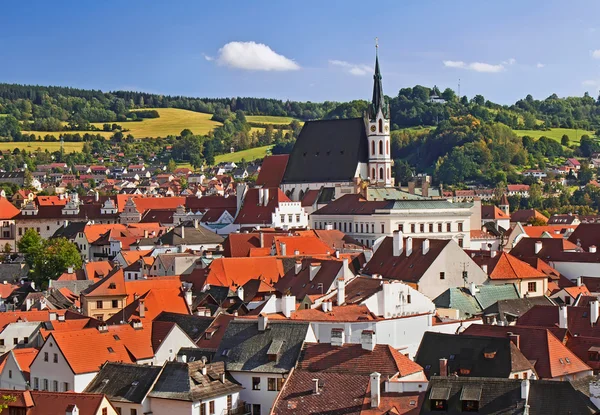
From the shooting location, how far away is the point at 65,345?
135 feet

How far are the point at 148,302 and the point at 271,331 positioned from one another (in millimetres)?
18197

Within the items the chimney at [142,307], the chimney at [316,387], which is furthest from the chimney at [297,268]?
the chimney at [316,387]

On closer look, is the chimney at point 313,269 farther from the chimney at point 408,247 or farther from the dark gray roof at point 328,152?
the dark gray roof at point 328,152

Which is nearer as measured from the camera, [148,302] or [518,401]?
[518,401]

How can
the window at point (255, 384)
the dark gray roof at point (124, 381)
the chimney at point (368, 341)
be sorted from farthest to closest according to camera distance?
the window at point (255, 384)
the dark gray roof at point (124, 381)
the chimney at point (368, 341)

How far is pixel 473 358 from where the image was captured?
132 ft

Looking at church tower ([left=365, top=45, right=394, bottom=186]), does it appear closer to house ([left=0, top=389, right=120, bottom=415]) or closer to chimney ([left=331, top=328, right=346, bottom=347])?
chimney ([left=331, top=328, right=346, bottom=347])

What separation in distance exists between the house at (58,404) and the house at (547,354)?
15309mm

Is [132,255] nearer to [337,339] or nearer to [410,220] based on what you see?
[410,220]

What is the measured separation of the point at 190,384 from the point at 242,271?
3314cm

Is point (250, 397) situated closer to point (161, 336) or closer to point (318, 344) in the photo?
point (318, 344)

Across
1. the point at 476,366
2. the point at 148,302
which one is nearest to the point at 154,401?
the point at 476,366

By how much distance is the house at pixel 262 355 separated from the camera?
37500mm

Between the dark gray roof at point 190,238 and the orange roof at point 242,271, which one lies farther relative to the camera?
the dark gray roof at point 190,238
